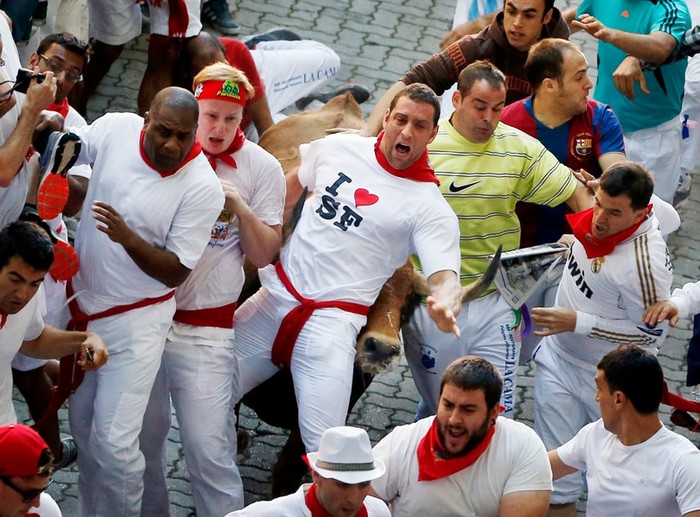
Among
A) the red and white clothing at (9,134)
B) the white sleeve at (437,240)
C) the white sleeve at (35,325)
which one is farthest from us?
the white sleeve at (437,240)

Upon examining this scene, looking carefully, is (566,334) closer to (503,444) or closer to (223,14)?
(503,444)

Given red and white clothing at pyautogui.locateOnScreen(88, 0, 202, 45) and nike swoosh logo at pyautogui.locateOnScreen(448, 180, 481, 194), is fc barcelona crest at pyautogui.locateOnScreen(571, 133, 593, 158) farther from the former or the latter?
red and white clothing at pyautogui.locateOnScreen(88, 0, 202, 45)

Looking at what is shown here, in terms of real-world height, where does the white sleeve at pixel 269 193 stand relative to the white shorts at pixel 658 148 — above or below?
below

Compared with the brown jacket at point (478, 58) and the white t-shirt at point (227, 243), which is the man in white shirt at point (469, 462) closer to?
the white t-shirt at point (227, 243)

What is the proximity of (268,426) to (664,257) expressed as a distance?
240 cm

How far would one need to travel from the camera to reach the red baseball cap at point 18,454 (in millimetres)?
4809

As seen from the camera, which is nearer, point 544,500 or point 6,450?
point 6,450

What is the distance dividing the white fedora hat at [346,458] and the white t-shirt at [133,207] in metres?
1.27

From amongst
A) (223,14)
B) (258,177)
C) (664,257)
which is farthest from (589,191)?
(223,14)

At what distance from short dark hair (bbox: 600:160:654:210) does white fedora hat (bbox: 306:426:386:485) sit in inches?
82.0

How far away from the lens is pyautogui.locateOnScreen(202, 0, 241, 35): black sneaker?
11367 millimetres

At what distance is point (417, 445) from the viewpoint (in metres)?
5.75

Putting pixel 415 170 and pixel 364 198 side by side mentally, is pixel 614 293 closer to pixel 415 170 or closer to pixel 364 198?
pixel 415 170

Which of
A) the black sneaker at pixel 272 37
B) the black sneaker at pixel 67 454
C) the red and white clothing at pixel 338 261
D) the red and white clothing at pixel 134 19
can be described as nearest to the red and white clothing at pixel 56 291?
the black sneaker at pixel 67 454
